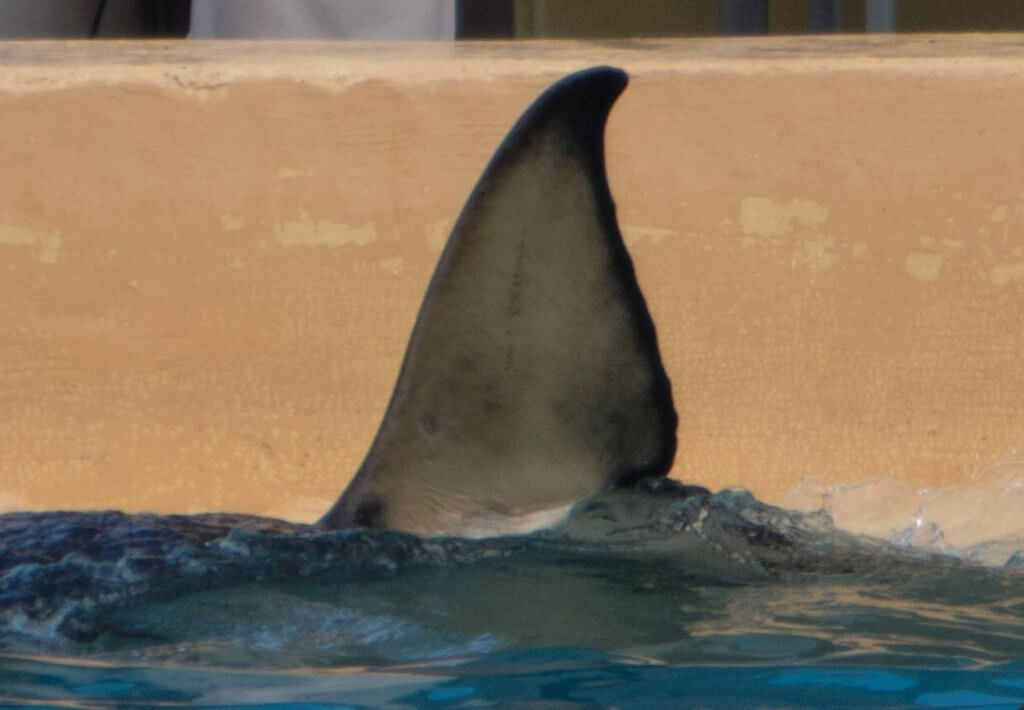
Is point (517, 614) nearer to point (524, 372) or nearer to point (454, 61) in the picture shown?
point (524, 372)

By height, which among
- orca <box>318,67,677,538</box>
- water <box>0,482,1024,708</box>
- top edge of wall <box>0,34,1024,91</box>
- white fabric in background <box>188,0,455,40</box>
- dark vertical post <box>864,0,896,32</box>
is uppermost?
dark vertical post <box>864,0,896,32</box>

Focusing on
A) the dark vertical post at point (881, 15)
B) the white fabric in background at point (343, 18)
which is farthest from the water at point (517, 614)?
the dark vertical post at point (881, 15)

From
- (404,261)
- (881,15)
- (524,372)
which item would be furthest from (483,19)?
(524,372)

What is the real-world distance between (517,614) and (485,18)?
12.9ft

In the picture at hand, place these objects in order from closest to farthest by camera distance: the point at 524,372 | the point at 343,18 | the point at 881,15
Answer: the point at 524,372, the point at 343,18, the point at 881,15

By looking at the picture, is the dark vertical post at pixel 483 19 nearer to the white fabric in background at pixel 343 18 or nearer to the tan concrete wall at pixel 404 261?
the white fabric in background at pixel 343 18

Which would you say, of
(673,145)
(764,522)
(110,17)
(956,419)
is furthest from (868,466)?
(110,17)

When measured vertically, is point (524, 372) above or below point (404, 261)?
below

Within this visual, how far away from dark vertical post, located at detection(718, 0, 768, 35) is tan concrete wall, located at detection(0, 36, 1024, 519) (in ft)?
8.15

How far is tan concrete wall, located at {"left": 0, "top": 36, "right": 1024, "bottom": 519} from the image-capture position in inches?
124

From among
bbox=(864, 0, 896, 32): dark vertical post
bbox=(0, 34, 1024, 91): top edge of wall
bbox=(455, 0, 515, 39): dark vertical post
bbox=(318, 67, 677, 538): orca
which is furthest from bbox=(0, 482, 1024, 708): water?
bbox=(455, 0, 515, 39): dark vertical post

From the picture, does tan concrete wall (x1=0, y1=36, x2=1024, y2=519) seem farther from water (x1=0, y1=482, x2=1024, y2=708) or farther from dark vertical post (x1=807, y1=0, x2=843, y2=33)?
dark vertical post (x1=807, y1=0, x2=843, y2=33)

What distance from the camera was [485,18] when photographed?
5535 mm

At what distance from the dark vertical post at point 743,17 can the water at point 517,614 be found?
3647 mm
